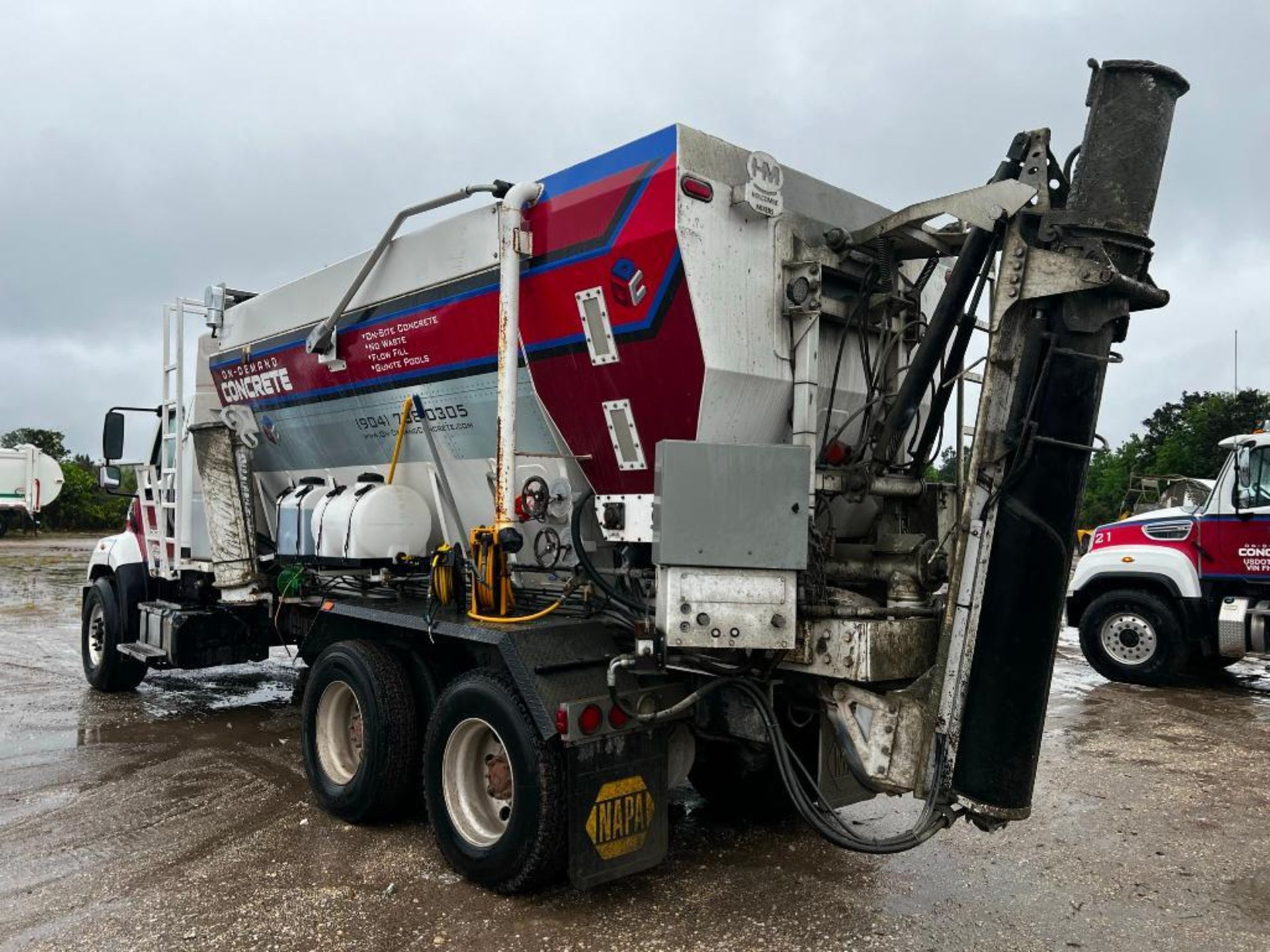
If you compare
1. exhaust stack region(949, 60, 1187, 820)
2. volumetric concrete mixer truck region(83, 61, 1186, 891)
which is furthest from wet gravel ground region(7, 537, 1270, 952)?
exhaust stack region(949, 60, 1187, 820)

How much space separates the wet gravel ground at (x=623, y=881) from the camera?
3.92 meters

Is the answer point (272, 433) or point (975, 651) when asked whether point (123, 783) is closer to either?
point (272, 433)

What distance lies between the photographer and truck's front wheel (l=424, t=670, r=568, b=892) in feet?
13.2

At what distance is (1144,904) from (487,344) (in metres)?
3.95

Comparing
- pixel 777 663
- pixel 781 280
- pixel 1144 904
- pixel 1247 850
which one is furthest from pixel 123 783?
pixel 1247 850

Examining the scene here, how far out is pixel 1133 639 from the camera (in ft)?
33.2

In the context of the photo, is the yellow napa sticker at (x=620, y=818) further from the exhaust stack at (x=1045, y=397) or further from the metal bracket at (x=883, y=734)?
the exhaust stack at (x=1045, y=397)

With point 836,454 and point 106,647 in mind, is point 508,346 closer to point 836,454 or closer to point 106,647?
point 836,454

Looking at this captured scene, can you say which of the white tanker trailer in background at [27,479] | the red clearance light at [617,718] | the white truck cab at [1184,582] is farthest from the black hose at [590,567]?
the white tanker trailer in background at [27,479]

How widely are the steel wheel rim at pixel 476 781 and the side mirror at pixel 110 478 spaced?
230 inches

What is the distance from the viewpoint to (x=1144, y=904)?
4312mm

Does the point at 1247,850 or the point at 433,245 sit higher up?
the point at 433,245

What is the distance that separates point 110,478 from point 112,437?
1.72ft

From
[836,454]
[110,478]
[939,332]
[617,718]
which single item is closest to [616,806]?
[617,718]
